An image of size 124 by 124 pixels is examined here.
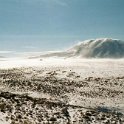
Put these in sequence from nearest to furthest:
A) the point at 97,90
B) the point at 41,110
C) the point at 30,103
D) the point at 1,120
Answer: the point at 1,120 < the point at 41,110 < the point at 30,103 < the point at 97,90

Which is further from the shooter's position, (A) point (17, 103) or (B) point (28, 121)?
(A) point (17, 103)

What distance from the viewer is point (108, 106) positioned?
123 ft

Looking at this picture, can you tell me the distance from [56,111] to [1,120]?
7.88 meters

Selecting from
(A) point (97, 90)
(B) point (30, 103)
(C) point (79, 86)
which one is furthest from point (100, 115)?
(C) point (79, 86)

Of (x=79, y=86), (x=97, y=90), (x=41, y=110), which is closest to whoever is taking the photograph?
(x=41, y=110)

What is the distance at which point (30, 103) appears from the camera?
111 ft

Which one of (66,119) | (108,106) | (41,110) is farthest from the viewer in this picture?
(108,106)

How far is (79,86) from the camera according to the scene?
52.6 m

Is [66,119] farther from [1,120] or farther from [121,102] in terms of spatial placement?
[121,102]

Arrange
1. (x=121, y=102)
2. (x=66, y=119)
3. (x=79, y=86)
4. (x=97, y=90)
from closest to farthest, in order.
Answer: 1. (x=66, y=119)
2. (x=121, y=102)
3. (x=97, y=90)
4. (x=79, y=86)

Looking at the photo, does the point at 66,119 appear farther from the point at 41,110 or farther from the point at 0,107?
the point at 0,107

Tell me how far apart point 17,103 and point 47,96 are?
30.1 ft

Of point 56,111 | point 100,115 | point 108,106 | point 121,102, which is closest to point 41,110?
point 56,111

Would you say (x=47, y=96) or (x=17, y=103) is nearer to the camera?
(x=17, y=103)
